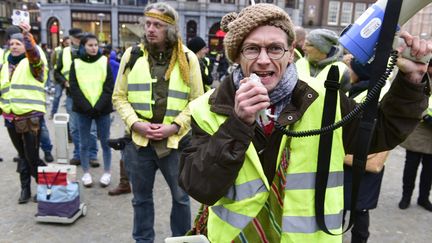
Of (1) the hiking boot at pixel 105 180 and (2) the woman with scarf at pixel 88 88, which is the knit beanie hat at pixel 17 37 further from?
(1) the hiking boot at pixel 105 180

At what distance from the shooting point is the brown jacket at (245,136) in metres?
1.42

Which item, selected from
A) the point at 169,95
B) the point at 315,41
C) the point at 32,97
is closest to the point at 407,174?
the point at 315,41

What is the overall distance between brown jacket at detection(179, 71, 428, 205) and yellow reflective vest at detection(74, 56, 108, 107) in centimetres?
407

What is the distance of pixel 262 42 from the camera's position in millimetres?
1530

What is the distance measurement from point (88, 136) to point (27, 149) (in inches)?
41.9

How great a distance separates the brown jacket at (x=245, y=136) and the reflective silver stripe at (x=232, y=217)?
113 mm

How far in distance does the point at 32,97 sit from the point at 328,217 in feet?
13.5

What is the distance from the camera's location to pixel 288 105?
5.24 feet

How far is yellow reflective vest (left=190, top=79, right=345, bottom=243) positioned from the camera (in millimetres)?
1531

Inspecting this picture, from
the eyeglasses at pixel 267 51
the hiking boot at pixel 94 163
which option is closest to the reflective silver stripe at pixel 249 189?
the eyeglasses at pixel 267 51

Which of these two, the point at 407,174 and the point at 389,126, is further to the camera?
the point at 407,174

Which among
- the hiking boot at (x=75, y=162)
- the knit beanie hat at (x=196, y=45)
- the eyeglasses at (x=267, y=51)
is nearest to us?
the eyeglasses at (x=267, y=51)

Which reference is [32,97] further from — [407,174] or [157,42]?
[407,174]

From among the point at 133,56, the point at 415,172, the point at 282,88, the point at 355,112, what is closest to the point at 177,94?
the point at 133,56
